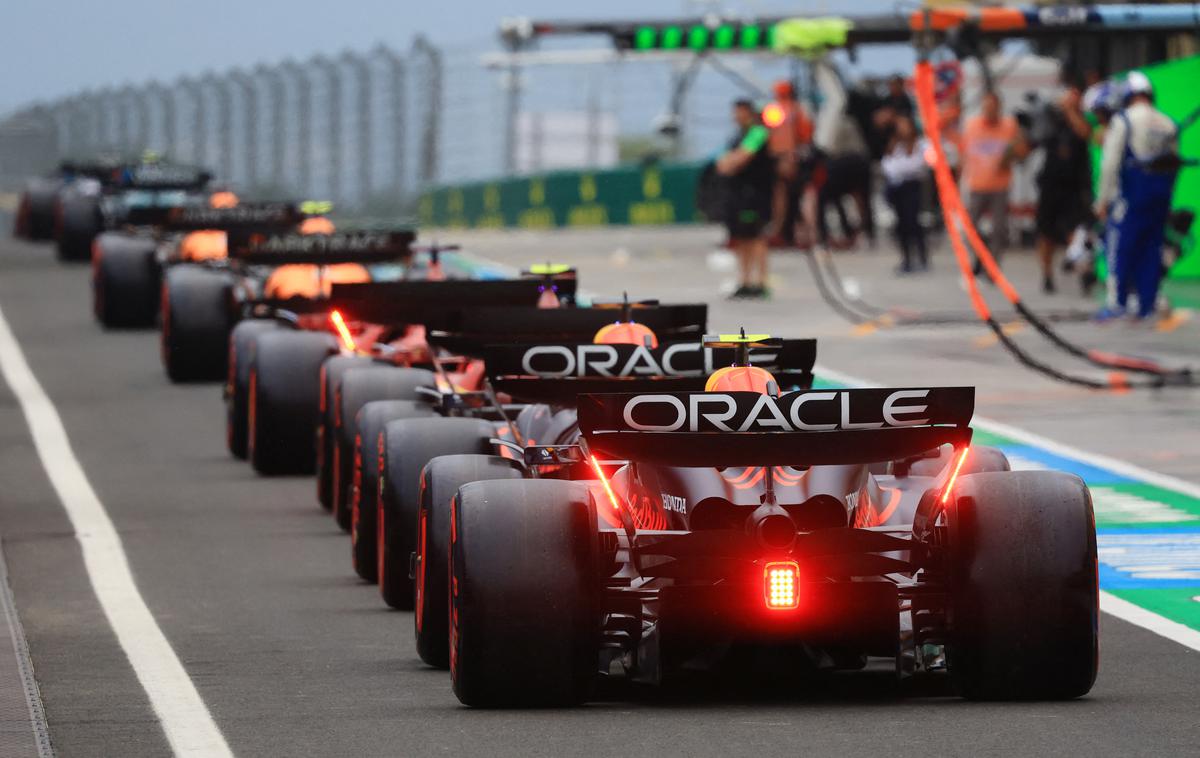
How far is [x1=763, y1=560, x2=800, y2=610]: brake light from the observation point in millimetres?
7406

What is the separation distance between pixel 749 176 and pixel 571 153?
58.4 ft

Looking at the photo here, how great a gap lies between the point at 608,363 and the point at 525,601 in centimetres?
233

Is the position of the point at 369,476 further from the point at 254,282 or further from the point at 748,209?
the point at 748,209

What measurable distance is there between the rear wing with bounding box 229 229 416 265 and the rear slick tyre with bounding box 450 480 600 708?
937cm

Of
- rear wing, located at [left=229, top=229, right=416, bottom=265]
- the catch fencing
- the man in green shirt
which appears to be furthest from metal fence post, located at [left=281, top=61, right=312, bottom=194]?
rear wing, located at [left=229, top=229, right=416, bottom=265]

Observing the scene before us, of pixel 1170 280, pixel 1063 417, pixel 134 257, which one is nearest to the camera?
pixel 1063 417

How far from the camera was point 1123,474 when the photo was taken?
44.5 feet

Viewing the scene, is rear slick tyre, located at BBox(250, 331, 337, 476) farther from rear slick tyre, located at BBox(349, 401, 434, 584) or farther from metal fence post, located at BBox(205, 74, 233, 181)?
metal fence post, located at BBox(205, 74, 233, 181)

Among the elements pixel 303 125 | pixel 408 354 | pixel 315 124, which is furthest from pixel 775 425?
pixel 303 125

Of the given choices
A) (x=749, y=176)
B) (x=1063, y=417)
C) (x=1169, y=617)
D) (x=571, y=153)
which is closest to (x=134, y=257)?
(x=749, y=176)

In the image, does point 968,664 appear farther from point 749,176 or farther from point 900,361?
point 749,176

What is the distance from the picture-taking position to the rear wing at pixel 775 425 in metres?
7.52

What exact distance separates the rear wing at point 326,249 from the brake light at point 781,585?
9499 mm

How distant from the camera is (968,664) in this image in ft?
24.5
